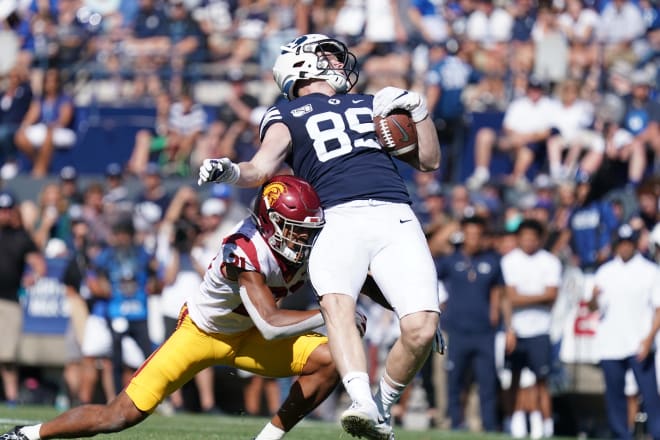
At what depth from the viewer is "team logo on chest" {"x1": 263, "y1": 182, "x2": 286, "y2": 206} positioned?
245 inches

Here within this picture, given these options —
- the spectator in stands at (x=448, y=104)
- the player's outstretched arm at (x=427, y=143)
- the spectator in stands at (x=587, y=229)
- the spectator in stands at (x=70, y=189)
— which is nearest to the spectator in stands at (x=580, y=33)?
the spectator in stands at (x=448, y=104)

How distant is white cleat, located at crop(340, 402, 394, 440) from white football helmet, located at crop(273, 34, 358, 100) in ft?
5.95

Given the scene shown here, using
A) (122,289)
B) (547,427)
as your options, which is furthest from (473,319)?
(122,289)

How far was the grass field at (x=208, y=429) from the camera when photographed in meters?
7.89

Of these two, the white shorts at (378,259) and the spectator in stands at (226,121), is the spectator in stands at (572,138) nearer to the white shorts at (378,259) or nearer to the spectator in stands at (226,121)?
the spectator in stands at (226,121)

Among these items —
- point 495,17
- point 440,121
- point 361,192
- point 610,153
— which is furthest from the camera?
point 495,17

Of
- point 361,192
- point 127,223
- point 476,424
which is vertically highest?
point 361,192

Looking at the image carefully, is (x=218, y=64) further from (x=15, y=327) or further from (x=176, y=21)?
(x=15, y=327)

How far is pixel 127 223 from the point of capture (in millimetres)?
12242

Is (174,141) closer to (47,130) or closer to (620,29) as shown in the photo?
(47,130)

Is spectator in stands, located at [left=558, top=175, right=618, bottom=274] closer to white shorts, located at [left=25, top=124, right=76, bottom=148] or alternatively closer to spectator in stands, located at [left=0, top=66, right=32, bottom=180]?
white shorts, located at [left=25, top=124, right=76, bottom=148]

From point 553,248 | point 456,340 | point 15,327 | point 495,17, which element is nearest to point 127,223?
point 15,327

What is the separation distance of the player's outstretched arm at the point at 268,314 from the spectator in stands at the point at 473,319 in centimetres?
552

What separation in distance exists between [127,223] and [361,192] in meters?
6.23
